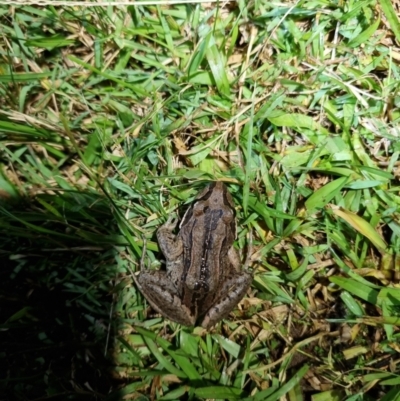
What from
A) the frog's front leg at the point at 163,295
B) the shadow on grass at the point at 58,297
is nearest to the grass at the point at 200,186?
the shadow on grass at the point at 58,297

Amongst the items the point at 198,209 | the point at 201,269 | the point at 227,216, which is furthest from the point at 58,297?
the point at 227,216

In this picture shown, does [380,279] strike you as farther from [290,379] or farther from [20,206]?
[20,206]

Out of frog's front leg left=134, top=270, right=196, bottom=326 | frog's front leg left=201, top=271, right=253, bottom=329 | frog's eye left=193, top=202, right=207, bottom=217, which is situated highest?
frog's eye left=193, top=202, right=207, bottom=217

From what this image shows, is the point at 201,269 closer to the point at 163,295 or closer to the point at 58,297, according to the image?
the point at 163,295

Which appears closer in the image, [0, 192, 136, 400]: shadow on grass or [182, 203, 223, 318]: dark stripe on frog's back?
[182, 203, 223, 318]: dark stripe on frog's back

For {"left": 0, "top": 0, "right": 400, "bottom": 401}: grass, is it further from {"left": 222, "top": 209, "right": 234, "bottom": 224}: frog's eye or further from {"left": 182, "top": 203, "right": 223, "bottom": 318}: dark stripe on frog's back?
{"left": 182, "top": 203, "right": 223, "bottom": 318}: dark stripe on frog's back

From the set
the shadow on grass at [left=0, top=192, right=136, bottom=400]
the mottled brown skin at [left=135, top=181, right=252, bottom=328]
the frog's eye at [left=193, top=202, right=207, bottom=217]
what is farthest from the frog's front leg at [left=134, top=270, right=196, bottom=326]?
the frog's eye at [left=193, top=202, right=207, bottom=217]

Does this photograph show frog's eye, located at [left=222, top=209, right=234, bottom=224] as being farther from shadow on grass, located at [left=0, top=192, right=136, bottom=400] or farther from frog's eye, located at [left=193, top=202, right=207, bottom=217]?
shadow on grass, located at [left=0, top=192, right=136, bottom=400]

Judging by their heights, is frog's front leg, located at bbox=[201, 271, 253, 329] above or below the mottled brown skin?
below
